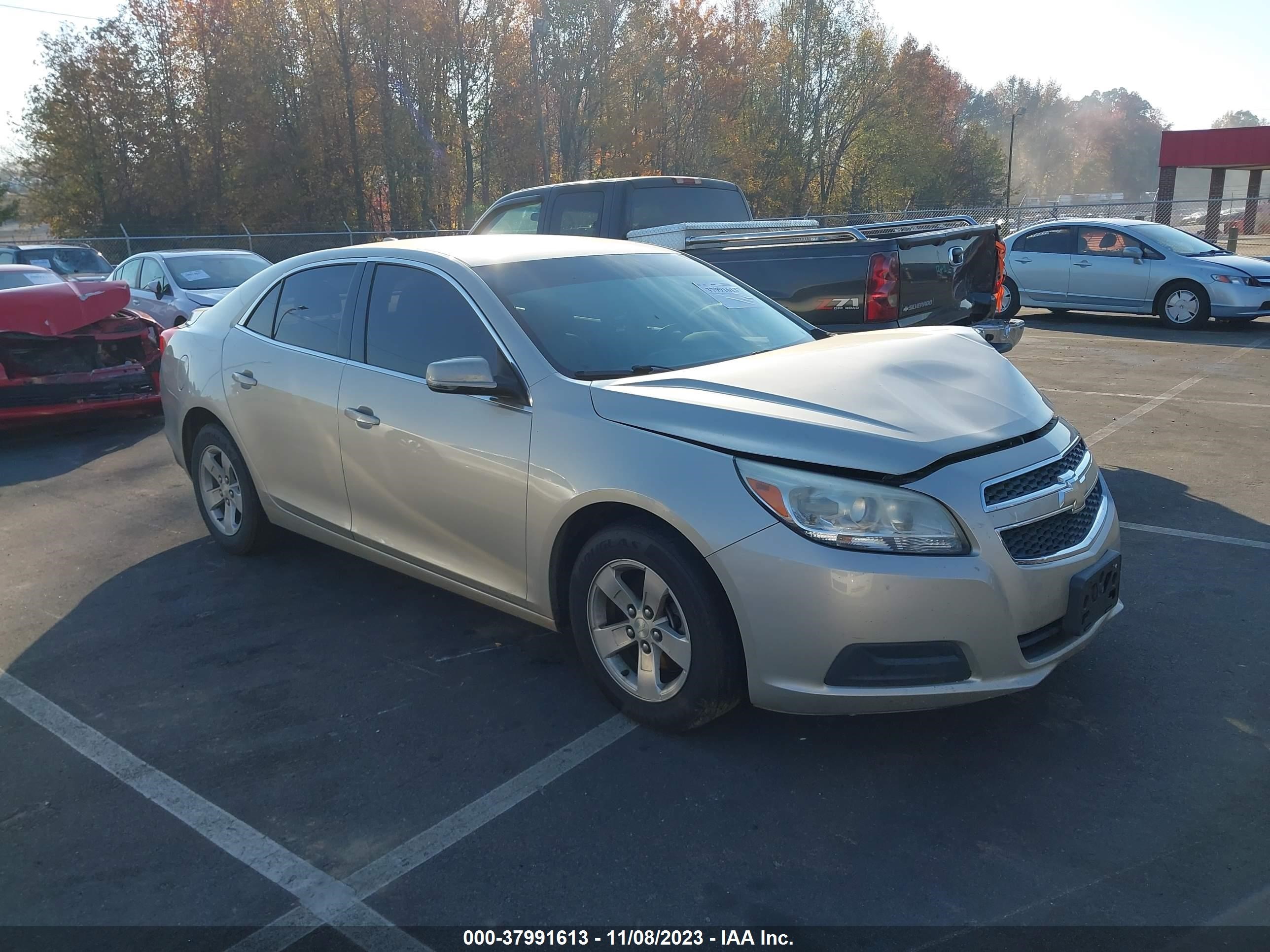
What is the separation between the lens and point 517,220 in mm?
9688

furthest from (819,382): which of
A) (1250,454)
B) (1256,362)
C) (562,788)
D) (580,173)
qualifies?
(580,173)

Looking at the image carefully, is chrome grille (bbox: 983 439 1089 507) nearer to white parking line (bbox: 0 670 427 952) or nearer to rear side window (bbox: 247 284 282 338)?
white parking line (bbox: 0 670 427 952)

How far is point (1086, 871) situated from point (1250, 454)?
547 centimetres

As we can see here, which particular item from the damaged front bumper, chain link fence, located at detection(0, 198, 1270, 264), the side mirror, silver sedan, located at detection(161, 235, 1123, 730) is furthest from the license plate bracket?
chain link fence, located at detection(0, 198, 1270, 264)

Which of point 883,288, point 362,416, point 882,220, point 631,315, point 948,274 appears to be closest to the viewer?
point 631,315

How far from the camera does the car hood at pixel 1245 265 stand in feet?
44.7

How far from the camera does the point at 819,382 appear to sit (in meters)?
3.63

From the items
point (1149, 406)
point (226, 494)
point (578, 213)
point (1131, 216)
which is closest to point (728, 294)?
point (226, 494)

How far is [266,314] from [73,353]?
16.8 ft

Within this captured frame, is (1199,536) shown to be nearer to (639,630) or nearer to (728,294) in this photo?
(728,294)

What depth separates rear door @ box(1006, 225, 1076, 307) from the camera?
49.8 ft

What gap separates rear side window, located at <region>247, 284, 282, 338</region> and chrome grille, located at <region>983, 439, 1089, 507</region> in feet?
12.2

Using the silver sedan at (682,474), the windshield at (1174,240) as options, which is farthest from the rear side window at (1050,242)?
the silver sedan at (682,474)

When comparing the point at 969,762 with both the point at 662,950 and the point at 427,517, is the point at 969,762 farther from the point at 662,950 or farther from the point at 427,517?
the point at 427,517
